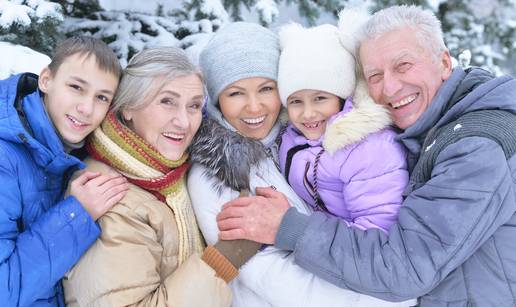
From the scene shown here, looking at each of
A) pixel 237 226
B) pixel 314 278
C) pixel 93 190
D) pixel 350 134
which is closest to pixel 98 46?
pixel 93 190

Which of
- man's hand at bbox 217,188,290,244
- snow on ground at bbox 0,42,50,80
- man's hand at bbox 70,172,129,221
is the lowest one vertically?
man's hand at bbox 217,188,290,244

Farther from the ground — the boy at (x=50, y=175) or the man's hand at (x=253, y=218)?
the boy at (x=50, y=175)

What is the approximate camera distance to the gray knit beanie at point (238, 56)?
3.17 m

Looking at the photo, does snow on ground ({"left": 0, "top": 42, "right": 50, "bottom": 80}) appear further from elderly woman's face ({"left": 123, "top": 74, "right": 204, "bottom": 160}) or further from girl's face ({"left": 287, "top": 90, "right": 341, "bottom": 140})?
girl's face ({"left": 287, "top": 90, "right": 341, "bottom": 140})

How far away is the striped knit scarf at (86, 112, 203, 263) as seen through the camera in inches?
105

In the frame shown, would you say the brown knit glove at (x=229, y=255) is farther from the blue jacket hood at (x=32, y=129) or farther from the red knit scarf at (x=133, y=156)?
the blue jacket hood at (x=32, y=129)

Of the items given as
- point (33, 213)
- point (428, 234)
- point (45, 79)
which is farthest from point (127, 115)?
point (428, 234)

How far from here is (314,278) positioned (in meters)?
2.61

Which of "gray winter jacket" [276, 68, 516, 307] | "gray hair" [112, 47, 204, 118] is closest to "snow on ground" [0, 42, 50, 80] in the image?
"gray hair" [112, 47, 204, 118]

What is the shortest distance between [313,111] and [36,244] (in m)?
1.81

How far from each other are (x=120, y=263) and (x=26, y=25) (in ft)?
6.82

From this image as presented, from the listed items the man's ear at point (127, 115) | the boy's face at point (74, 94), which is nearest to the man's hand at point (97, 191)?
the boy's face at point (74, 94)

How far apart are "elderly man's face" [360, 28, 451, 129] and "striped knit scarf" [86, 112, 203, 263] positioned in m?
1.38

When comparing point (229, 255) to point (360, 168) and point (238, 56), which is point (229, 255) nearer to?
point (360, 168)
